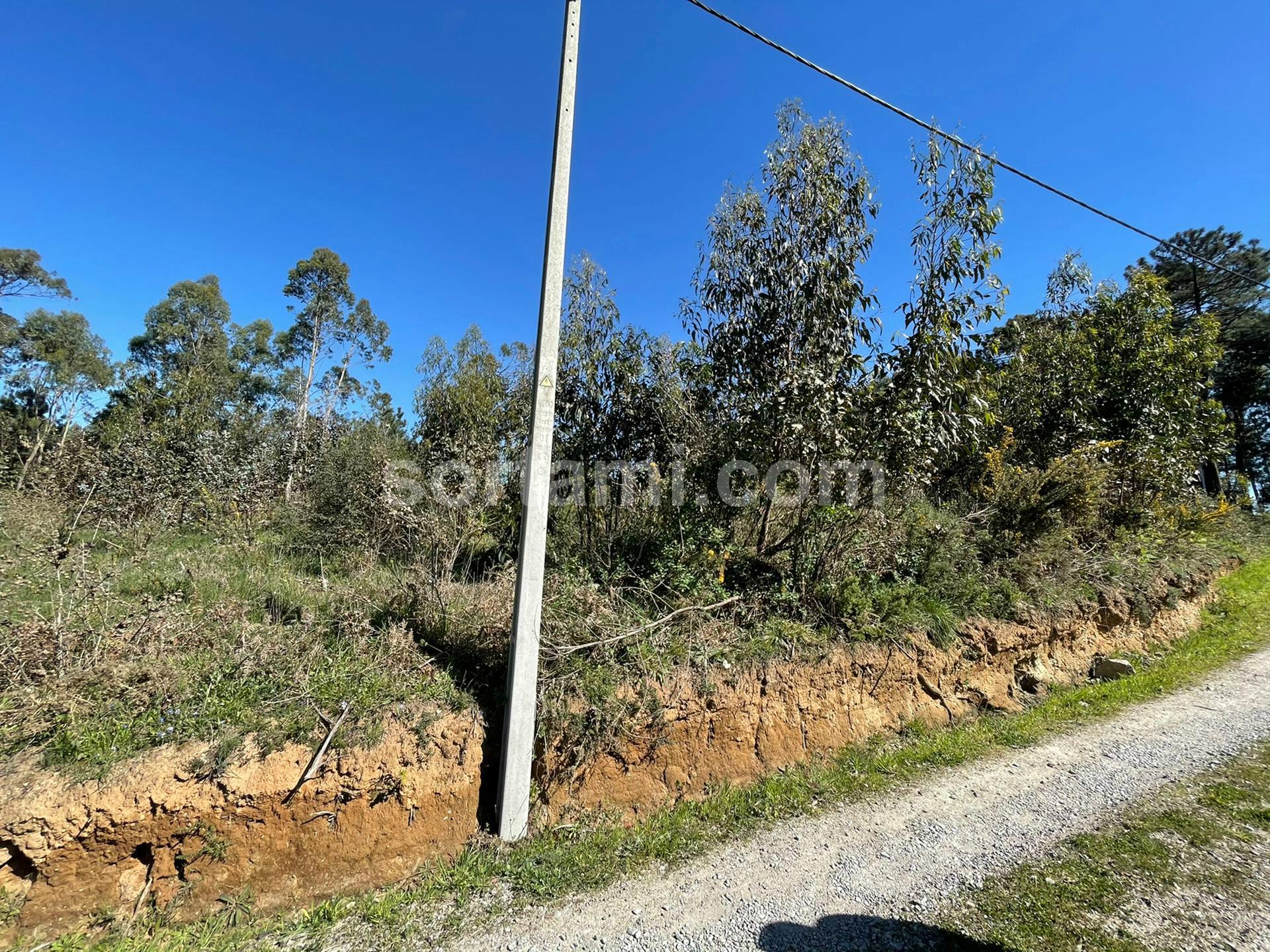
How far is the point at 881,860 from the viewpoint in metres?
3.08

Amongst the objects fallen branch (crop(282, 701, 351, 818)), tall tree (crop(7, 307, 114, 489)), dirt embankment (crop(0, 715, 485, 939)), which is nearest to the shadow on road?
dirt embankment (crop(0, 715, 485, 939))

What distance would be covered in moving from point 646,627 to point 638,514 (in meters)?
1.75

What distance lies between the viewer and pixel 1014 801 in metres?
3.64

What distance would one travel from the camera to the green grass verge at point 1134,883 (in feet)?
8.21

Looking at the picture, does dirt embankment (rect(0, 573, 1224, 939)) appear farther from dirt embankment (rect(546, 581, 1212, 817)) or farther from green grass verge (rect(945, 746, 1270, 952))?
green grass verge (rect(945, 746, 1270, 952))

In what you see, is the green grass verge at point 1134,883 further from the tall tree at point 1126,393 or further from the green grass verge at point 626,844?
the tall tree at point 1126,393

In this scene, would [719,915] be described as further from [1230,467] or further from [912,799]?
[1230,467]

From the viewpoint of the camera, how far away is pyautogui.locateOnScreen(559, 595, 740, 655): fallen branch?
151 inches

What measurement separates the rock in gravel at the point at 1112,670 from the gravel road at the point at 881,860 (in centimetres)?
135

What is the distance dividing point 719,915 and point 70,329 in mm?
35859

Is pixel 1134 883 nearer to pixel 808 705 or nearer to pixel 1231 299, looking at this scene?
pixel 808 705

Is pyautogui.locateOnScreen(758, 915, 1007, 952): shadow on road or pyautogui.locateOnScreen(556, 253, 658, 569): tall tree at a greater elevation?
pyautogui.locateOnScreen(556, 253, 658, 569): tall tree

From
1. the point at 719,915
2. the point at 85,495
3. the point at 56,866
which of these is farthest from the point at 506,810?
the point at 85,495

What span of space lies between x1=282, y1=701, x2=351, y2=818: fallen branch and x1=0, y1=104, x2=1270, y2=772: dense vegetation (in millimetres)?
113
